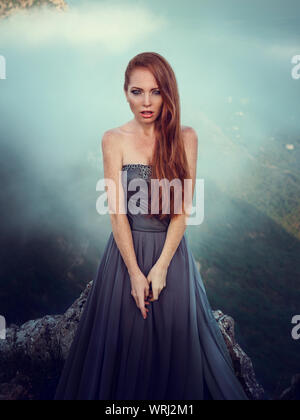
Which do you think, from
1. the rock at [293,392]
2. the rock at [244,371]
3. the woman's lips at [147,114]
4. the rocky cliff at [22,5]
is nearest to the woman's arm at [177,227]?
the woman's lips at [147,114]

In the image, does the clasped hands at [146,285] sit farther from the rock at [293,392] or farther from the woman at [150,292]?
the rock at [293,392]

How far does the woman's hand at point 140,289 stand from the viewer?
1347 millimetres

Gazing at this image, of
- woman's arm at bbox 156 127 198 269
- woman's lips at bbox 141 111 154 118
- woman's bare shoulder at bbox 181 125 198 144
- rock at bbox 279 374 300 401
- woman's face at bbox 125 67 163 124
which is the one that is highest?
woman's face at bbox 125 67 163 124

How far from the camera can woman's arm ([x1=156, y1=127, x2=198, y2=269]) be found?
138cm

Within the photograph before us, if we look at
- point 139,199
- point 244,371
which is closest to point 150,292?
point 139,199

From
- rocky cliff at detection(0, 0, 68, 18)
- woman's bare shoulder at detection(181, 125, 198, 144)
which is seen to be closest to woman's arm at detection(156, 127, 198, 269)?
woman's bare shoulder at detection(181, 125, 198, 144)

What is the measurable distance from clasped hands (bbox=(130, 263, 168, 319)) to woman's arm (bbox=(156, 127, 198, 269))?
1.2 inches

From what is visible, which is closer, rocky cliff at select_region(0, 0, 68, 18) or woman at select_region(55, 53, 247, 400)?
woman at select_region(55, 53, 247, 400)

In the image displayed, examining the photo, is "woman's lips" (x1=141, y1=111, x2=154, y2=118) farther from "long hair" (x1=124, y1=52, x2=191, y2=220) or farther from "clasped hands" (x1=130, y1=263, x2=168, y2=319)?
"clasped hands" (x1=130, y1=263, x2=168, y2=319)

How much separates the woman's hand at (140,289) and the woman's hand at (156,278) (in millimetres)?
24

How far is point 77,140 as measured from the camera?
3008 millimetres

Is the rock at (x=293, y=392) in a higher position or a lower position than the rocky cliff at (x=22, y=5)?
lower

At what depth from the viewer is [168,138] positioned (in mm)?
1354

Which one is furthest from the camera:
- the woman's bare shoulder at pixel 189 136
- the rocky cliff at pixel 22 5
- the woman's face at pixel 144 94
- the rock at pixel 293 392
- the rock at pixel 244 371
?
the rocky cliff at pixel 22 5
